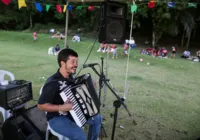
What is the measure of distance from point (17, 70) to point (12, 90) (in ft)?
14.2

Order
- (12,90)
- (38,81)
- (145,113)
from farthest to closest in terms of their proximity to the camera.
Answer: (38,81), (145,113), (12,90)

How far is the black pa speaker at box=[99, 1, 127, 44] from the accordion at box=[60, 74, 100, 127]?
126cm

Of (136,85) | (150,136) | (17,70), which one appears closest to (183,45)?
(136,85)

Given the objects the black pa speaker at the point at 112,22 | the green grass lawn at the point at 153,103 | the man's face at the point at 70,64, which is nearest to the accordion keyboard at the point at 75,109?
the man's face at the point at 70,64

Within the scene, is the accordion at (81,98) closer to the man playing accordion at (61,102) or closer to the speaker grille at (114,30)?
the man playing accordion at (61,102)

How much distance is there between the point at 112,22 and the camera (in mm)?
3180

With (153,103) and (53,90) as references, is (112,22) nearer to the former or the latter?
(53,90)

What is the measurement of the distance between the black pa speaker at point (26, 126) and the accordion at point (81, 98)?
2.17ft

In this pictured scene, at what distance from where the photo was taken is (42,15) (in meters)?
24.9

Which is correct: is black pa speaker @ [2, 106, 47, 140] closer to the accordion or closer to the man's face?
the accordion

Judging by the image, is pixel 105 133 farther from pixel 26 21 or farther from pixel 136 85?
pixel 26 21

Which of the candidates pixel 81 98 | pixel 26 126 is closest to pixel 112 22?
pixel 81 98

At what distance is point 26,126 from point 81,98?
2.88 ft

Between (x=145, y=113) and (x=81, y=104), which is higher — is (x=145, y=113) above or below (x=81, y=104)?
below
